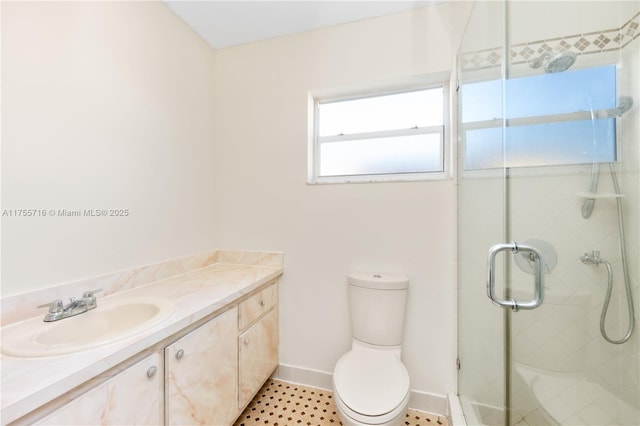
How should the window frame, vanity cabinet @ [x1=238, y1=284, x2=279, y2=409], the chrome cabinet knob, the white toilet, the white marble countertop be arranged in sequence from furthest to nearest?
1. the window frame
2. vanity cabinet @ [x1=238, y1=284, x2=279, y2=409]
3. the white toilet
4. the chrome cabinet knob
5. the white marble countertop

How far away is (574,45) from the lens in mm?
1071

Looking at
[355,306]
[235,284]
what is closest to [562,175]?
[355,306]

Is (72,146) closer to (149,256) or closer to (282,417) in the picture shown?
(149,256)

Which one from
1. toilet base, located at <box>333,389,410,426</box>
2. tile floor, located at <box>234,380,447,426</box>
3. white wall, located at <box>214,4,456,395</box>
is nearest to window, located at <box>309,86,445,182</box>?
white wall, located at <box>214,4,456,395</box>

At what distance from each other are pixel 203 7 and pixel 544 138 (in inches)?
78.9

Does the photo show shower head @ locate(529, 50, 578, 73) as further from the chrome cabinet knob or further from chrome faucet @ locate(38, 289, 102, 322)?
chrome faucet @ locate(38, 289, 102, 322)

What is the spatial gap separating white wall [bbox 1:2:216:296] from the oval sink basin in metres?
0.19

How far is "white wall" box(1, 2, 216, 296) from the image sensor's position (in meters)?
0.96

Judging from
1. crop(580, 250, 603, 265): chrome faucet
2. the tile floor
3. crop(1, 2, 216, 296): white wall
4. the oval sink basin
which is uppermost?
crop(1, 2, 216, 296): white wall

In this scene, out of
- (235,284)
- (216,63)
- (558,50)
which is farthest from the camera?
(216,63)

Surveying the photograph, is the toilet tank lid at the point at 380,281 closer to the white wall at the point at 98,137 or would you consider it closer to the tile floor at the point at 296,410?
the tile floor at the point at 296,410

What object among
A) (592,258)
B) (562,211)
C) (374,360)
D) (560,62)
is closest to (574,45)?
(560,62)

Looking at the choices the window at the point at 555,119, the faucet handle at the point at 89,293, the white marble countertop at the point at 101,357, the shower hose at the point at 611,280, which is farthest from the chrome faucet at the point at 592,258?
the faucet handle at the point at 89,293

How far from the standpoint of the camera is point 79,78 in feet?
3.74
